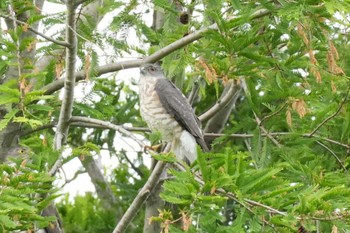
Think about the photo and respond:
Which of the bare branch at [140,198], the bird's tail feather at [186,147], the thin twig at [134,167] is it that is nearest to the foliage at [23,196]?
the bare branch at [140,198]

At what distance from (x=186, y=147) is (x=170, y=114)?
356 millimetres

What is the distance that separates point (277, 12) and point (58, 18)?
5.73 ft

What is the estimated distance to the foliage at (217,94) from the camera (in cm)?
575

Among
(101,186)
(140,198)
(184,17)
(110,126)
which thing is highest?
(184,17)

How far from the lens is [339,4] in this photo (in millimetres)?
6062

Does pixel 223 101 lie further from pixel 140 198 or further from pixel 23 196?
pixel 23 196

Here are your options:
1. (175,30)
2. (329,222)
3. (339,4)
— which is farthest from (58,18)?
(329,222)

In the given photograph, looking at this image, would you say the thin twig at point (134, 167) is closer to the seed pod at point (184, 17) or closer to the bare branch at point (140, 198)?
the bare branch at point (140, 198)

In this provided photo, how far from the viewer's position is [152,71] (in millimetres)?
8469

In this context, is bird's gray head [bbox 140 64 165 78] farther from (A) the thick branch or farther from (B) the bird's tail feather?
(A) the thick branch

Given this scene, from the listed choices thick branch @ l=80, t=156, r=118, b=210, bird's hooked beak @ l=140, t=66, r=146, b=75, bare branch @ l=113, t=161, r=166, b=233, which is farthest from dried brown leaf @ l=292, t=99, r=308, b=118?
thick branch @ l=80, t=156, r=118, b=210

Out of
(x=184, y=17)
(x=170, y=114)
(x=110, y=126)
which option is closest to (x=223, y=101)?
(x=170, y=114)

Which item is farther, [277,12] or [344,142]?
[344,142]

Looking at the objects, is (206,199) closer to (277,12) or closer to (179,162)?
(179,162)
